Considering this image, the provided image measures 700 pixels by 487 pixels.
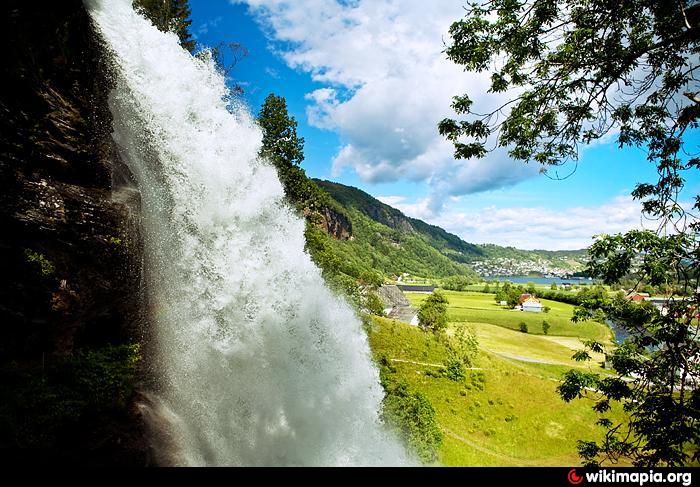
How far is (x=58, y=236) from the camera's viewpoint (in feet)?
30.1

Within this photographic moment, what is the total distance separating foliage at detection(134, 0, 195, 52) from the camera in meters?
17.7

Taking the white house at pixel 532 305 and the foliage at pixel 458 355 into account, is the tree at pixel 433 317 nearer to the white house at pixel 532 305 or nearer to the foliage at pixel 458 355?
the foliage at pixel 458 355

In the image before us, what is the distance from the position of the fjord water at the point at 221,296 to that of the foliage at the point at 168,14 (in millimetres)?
4028

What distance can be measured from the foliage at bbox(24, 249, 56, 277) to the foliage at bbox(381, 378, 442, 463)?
41.7 ft

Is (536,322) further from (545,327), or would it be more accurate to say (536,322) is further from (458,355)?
(458,355)

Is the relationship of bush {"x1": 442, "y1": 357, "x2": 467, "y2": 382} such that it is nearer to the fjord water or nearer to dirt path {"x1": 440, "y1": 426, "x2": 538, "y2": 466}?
dirt path {"x1": 440, "y1": 426, "x2": 538, "y2": 466}

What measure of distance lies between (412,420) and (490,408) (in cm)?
1235

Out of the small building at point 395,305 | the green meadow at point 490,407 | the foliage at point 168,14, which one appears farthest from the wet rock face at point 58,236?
the small building at point 395,305

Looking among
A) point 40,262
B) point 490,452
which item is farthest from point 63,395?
point 490,452

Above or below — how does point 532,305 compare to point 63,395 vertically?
below

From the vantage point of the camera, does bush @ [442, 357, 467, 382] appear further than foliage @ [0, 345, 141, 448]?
Yes

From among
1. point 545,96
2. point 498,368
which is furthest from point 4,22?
point 498,368

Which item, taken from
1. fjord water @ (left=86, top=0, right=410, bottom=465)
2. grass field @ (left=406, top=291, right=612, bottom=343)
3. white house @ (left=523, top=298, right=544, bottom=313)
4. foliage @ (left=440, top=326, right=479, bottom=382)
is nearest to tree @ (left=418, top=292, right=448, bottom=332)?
foliage @ (left=440, top=326, right=479, bottom=382)

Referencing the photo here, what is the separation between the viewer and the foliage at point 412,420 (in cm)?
1496
